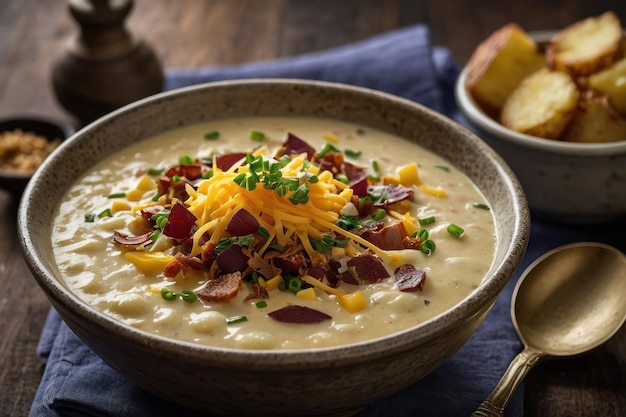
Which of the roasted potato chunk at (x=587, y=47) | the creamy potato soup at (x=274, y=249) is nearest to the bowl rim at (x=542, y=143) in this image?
the roasted potato chunk at (x=587, y=47)

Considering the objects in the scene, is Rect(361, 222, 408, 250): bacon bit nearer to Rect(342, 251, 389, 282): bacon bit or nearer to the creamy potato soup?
the creamy potato soup

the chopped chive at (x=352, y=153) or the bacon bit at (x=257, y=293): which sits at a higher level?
the bacon bit at (x=257, y=293)

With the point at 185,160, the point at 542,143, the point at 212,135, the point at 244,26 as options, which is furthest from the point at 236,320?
the point at 244,26

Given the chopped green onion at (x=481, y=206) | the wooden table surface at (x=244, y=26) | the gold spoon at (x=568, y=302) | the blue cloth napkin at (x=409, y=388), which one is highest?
the chopped green onion at (x=481, y=206)

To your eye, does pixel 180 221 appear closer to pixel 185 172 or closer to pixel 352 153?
pixel 185 172

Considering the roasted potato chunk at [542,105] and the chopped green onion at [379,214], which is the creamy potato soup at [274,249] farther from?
the roasted potato chunk at [542,105]

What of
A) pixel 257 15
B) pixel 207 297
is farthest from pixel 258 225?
pixel 257 15
